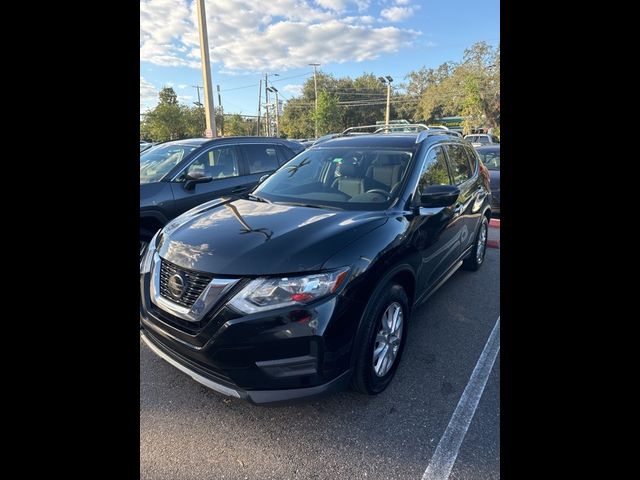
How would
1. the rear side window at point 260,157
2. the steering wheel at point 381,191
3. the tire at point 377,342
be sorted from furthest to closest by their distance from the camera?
the rear side window at point 260,157, the steering wheel at point 381,191, the tire at point 377,342

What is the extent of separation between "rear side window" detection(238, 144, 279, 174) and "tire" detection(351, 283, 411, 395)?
417 cm

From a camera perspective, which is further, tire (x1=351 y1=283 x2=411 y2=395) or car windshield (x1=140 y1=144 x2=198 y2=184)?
car windshield (x1=140 y1=144 x2=198 y2=184)

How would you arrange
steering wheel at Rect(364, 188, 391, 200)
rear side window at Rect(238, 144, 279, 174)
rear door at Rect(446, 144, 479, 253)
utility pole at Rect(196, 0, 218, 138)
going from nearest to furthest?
1. steering wheel at Rect(364, 188, 391, 200)
2. rear door at Rect(446, 144, 479, 253)
3. rear side window at Rect(238, 144, 279, 174)
4. utility pole at Rect(196, 0, 218, 138)

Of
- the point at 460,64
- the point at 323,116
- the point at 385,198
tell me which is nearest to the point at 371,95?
the point at 323,116

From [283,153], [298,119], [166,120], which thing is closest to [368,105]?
[298,119]

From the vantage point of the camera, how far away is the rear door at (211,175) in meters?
5.12

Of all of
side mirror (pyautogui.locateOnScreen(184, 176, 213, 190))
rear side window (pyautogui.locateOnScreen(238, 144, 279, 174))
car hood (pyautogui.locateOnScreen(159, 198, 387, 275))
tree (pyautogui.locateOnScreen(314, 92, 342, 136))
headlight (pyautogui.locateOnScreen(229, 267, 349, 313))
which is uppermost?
tree (pyautogui.locateOnScreen(314, 92, 342, 136))

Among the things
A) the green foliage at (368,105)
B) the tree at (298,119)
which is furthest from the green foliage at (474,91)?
the tree at (298,119)

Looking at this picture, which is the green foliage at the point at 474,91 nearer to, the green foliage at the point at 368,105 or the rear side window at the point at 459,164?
the green foliage at the point at 368,105

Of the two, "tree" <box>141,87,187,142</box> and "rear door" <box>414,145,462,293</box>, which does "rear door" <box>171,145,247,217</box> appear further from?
"tree" <box>141,87,187,142</box>

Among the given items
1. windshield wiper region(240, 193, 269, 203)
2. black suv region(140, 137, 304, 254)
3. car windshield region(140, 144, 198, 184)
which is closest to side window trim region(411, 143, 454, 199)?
windshield wiper region(240, 193, 269, 203)

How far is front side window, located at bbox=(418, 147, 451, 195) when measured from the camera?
10.2 ft
